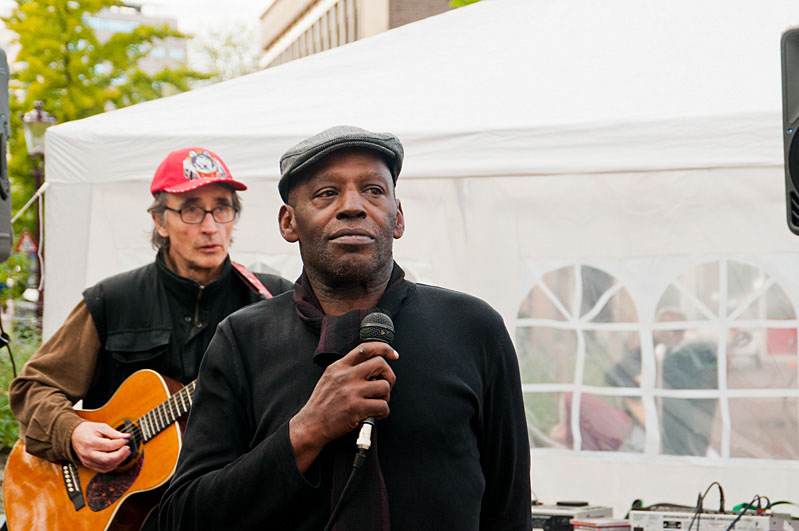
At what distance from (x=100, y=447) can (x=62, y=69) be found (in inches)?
651

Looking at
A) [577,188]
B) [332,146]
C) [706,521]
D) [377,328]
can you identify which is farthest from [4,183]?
[706,521]

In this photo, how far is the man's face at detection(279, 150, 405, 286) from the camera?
5.74 feet

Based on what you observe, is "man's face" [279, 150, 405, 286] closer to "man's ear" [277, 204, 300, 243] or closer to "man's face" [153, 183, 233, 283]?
"man's ear" [277, 204, 300, 243]

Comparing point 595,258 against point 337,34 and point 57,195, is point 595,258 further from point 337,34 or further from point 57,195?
point 337,34

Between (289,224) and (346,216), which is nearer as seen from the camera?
(346,216)

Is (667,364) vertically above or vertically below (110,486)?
above

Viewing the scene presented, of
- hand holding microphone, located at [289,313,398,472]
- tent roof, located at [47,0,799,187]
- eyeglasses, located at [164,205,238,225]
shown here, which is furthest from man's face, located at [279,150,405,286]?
tent roof, located at [47,0,799,187]

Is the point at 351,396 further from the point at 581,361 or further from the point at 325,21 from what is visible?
the point at 325,21

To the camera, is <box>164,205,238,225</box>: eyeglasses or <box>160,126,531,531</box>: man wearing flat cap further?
<box>164,205,238,225</box>: eyeglasses

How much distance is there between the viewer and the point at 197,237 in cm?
333

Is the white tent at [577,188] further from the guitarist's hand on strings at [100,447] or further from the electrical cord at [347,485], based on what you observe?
the electrical cord at [347,485]

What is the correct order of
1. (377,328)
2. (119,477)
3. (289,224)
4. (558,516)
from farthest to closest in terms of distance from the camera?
(558,516) < (119,477) < (289,224) < (377,328)

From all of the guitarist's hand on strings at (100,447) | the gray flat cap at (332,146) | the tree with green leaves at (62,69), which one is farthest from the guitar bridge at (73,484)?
the tree with green leaves at (62,69)

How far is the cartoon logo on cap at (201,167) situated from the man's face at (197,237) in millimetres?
43
